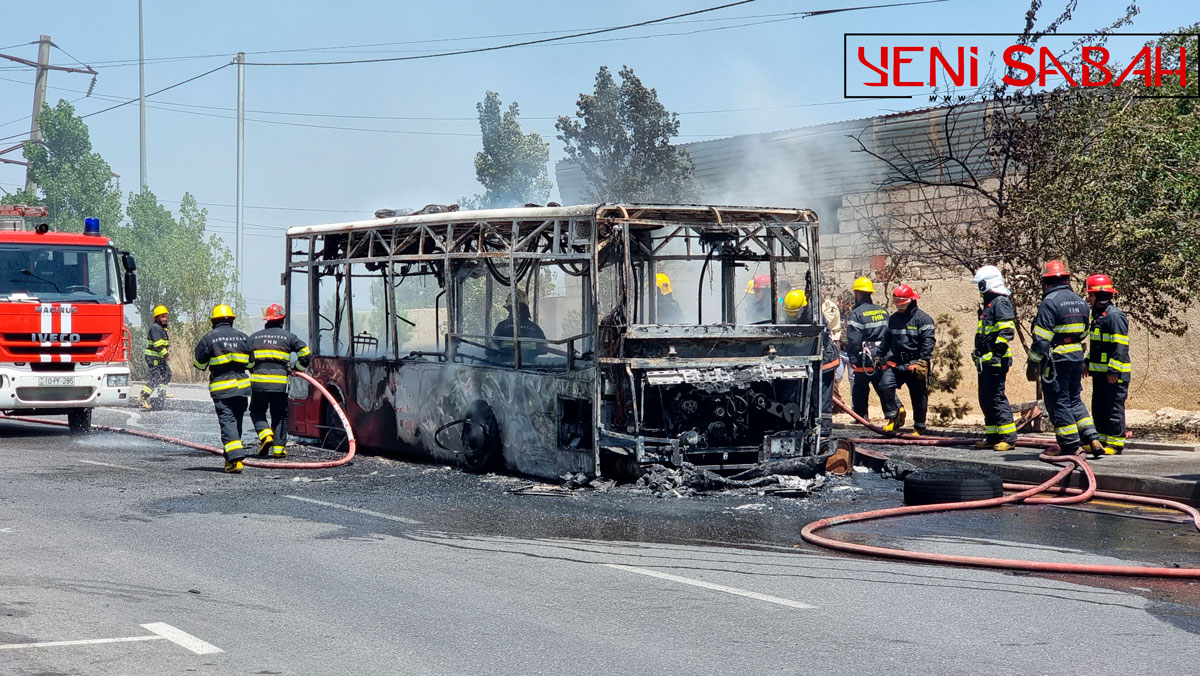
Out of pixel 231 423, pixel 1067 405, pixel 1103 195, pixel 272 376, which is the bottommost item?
pixel 231 423

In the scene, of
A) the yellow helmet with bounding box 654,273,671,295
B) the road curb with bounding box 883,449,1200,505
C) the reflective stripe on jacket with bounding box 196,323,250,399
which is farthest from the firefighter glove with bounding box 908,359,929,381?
the reflective stripe on jacket with bounding box 196,323,250,399

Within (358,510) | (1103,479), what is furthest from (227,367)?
(1103,479)

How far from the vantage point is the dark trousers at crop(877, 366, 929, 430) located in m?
14.4

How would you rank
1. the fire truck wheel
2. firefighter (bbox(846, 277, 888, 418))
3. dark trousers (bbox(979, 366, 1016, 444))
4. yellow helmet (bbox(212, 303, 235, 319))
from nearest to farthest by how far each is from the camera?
dark trousers (bbox(979, 366, 1016, 444))
yellow helmet (bbox(212, 303, 235, 319))
firefighter (bbox(846, 277, 888, 418))
the fire truck wheel

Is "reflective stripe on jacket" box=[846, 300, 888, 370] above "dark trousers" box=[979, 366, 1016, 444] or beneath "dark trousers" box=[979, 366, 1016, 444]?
above

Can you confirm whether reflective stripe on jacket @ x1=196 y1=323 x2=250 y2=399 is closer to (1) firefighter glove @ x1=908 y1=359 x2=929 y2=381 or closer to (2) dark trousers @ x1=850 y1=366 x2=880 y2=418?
(2) dark trousers @ x1=850 y1=366 x2=880 y2=418

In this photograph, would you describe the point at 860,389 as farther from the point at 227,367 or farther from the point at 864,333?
the point at 227,367

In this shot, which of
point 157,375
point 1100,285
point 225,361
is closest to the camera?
point 1100,285

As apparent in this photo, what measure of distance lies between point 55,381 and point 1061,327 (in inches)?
473

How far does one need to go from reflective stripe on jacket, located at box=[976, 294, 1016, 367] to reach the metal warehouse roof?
32.0 feet

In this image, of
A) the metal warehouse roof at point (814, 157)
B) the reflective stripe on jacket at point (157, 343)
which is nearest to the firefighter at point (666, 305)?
the metal warehouse roof at point (814, 157)

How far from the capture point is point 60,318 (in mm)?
15930

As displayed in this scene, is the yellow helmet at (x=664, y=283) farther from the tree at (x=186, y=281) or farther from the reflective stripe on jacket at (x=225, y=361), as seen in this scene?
the tree at (x=186, y=281)

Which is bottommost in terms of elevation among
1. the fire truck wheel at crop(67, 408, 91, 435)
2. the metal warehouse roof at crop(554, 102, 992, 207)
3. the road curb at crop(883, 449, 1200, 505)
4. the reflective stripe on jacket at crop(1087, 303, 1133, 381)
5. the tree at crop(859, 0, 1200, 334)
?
the road curb at crop(883, 449, 1200, 505)
